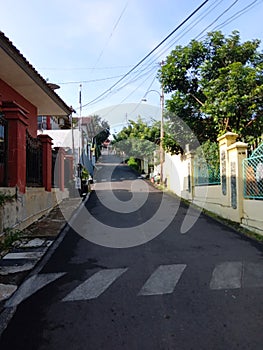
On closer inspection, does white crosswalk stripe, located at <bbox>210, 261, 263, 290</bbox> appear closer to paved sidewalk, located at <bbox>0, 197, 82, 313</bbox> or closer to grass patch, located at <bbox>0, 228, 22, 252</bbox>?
paved sidewalk, located at <bbox>0, 197, 82, 313</bbox>

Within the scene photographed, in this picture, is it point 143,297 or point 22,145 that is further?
point 22,145

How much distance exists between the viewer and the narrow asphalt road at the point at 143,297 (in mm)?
2920

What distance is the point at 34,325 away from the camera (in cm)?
321

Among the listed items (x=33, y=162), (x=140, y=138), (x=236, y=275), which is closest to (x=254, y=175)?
(x=236, y=275)

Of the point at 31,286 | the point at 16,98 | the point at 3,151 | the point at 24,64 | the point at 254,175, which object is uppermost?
the point at 24,64

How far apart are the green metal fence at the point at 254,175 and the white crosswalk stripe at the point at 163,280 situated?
371cm

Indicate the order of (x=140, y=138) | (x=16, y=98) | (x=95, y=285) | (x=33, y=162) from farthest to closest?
1. (x=140, y=138)
2. (x=16, y=98)
3. (x=33, y=162)
4. (x=95, y=285)

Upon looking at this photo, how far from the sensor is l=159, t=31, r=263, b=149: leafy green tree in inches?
442

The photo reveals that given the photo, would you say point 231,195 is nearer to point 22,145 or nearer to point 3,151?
point 22,145

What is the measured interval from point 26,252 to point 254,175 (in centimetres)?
554

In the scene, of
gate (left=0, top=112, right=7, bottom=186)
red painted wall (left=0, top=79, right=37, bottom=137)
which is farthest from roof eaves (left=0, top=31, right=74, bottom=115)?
gate (left=0, top=112, right=7, bottom=186)

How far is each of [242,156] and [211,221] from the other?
6.97 ft

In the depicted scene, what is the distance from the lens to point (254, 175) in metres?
8.08

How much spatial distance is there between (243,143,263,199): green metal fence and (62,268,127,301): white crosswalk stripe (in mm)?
4427
